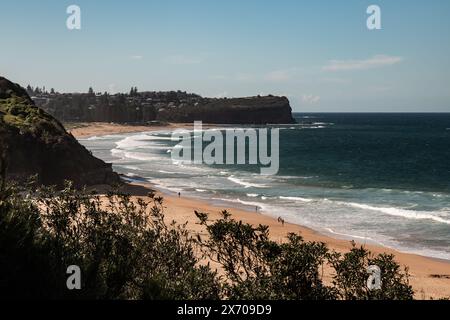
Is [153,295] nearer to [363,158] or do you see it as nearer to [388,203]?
[388,203]

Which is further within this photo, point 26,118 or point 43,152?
point 26,118

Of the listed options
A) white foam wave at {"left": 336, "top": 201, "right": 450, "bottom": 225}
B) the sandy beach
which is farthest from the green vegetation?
white foam wave at {"left": 336, "top": 201, "right": 450, "bottom": 225}

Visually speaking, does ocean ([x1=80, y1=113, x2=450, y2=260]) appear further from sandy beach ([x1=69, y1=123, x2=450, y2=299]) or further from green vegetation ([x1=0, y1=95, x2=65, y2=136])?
green vegetation ([x1=0, y1=95, x2=65, y2=136])

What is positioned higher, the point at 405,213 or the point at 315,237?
the point at 405,213

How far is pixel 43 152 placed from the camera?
4297 centimetres

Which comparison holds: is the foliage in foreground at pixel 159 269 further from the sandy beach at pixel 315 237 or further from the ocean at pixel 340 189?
the ocean at pixel 340 189

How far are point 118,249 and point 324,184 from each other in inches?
1563

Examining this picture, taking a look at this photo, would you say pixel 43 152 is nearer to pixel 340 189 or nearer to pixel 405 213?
pixel 340 189

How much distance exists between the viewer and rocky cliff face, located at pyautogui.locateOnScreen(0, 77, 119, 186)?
135ft

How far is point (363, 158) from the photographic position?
79.2 m

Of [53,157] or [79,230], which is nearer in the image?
[79,230]

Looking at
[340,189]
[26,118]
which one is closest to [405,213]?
[340,189]

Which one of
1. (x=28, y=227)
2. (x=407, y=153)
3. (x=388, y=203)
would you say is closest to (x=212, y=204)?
(x=388, y=203)

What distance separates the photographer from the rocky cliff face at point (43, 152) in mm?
41000
